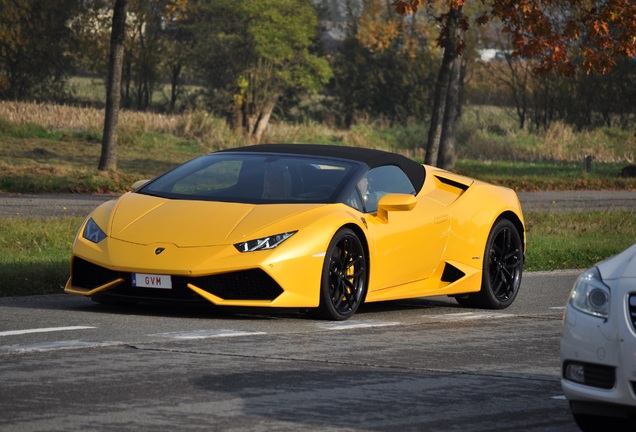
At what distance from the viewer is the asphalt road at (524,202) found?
73.9 ft

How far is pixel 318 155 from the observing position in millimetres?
12266

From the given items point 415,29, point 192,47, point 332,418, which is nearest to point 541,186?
point 332,418

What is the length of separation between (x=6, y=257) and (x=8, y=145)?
2464 cm

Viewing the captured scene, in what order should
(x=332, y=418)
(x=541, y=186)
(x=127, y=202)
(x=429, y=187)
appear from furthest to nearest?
(x=541, y=186) → (x=429, y=187) → (x=127, y=202) → (x=332, y=418)

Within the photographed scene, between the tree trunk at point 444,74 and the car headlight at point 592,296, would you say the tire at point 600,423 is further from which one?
the tree trunk at point 444,74

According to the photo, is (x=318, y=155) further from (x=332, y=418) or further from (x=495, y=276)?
(x=332, y=418)

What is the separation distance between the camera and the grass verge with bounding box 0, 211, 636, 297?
1284 centimetres

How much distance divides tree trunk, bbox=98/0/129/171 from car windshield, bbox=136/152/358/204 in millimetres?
19139

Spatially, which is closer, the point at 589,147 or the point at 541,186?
the point at 541,186

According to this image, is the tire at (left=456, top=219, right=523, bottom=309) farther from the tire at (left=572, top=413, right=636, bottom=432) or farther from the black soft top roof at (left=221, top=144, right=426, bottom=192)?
the tire at (left=572, top=413, right=636, bottom=432)

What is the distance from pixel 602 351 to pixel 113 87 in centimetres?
2670

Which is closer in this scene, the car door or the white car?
the white car

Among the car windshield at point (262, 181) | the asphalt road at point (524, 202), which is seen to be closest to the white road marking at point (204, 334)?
the car windshield at point (262, 181)

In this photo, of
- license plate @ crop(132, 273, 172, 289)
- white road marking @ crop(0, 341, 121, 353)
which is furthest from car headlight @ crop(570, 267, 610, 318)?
license plate @ crop(132, 273, 172, 289)
